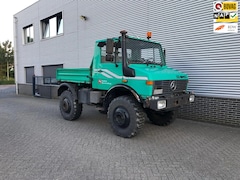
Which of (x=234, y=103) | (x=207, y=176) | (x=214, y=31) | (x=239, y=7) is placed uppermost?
(x=239, y=7)

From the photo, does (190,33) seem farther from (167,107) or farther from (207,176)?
(207,176)

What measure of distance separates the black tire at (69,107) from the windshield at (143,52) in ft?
8.74

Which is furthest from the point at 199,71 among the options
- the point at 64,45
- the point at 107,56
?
the point at 64,45

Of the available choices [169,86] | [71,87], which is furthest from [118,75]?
[71,87]

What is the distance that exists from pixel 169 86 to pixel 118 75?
1.34 metres

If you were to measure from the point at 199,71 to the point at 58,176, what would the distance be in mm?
5659

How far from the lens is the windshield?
17.9ft

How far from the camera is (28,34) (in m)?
17.1

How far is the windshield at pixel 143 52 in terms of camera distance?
546cm

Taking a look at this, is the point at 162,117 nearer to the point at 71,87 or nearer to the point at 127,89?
the point at 127,89

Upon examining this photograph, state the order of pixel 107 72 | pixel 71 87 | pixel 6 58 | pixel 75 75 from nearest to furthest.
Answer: pixel 107 72 < pixel 75 75 < pixel 71 87 < pixel 6 58

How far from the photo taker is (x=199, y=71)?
7.12 metres

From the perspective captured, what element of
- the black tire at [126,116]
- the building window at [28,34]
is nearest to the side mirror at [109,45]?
the black tire at [126,116]

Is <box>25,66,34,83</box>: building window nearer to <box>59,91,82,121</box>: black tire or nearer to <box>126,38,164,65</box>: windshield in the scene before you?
<box>59,91,82,121</box>: black tire
